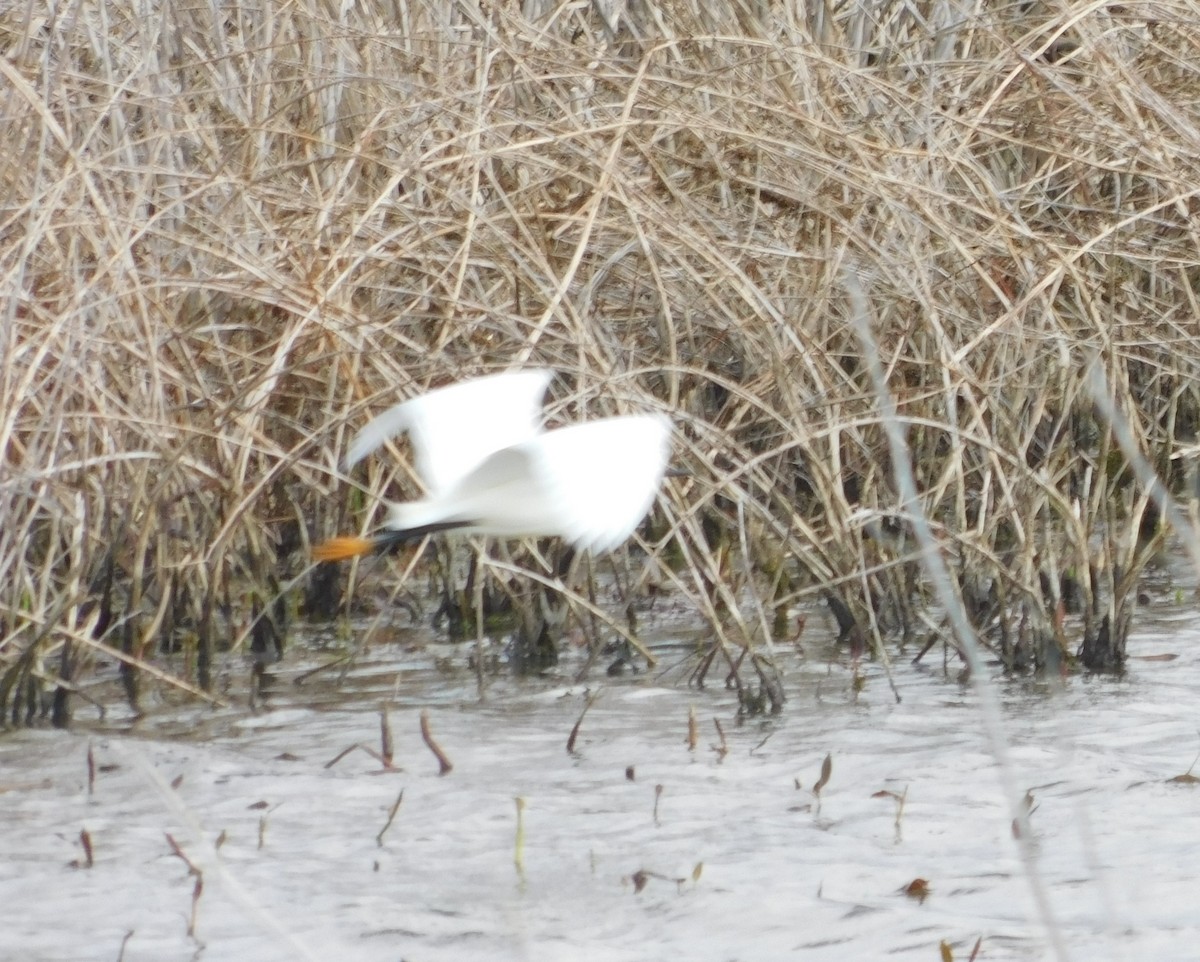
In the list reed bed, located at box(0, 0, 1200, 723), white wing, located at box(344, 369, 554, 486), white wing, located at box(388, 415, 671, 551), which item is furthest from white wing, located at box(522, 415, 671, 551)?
reed bed, located at box(0, 0, 1200, 723)

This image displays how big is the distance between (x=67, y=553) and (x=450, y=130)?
1.50 meters

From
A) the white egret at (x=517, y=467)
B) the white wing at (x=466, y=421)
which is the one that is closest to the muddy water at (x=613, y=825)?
the white egret at (x=517, y=467)

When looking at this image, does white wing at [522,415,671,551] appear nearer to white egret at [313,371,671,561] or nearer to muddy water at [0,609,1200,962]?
white egret at [313,371,671,561]

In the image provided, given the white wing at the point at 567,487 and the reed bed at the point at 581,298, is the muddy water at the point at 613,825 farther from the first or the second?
the white wing at the point at 567,487

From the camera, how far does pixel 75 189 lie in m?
4.36

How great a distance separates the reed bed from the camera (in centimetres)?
424

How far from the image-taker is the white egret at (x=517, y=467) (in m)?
2.75

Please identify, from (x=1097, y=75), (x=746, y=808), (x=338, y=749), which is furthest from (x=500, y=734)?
(x=1097, y=75)

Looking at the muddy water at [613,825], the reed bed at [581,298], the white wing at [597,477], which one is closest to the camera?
the white wing at [597,477]

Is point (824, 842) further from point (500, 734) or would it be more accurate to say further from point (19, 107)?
point (19, 107)

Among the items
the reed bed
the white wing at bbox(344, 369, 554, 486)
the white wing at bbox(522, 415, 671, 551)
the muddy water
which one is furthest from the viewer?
the reed bed

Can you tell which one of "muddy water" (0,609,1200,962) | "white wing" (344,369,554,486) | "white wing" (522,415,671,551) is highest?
"white wing" (344,369,554,486)

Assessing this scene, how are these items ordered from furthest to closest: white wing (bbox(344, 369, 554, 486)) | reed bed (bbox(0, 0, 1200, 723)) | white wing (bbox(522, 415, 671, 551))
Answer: reed bed (bbox(0, 0, 1200, 723)) → white wing (bbox(344, 369, 554, 486)) → white wing (bbox(522, 415, 671, 551))

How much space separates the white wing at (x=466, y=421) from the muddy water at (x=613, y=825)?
2.21 ft
